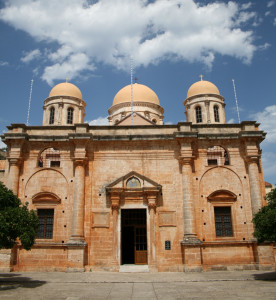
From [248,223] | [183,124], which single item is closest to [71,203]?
[183,124]

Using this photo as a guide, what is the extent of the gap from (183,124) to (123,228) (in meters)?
7.51

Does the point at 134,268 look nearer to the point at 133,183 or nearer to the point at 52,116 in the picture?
the point at 133,183

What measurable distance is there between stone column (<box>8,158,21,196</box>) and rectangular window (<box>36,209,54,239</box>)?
2.03 meters

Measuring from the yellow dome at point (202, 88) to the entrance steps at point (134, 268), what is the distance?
20004 millimetres

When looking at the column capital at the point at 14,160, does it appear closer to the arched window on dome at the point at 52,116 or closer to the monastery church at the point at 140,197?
the monastery church at the point at 140,197

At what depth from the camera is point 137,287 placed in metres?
11.9

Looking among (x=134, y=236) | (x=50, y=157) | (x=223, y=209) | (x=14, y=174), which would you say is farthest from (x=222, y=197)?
(x=14, y=174)

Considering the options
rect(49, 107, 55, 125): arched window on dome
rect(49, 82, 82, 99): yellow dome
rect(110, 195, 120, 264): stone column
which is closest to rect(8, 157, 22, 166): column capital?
rect(110, 195, 120, 264): stone column

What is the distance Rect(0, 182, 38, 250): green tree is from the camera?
1183cm

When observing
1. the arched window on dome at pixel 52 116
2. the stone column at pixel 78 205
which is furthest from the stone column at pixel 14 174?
the arched window on dome at pixel 52 116

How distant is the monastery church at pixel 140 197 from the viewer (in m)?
17.0

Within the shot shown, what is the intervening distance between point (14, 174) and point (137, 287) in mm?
10472

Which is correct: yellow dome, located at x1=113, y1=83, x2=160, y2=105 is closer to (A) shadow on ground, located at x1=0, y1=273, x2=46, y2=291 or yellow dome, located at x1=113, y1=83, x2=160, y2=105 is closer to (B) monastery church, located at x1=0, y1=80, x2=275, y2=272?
(B) monastery church, located at x1=0, y1=80, x2=275, y2=272

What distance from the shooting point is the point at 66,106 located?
30.9 metres
